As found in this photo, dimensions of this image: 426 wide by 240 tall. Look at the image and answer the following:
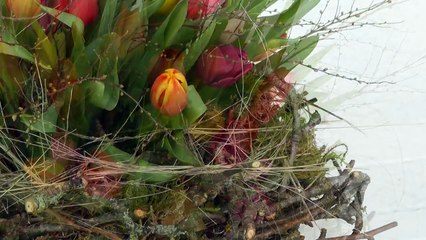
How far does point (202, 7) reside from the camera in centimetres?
52

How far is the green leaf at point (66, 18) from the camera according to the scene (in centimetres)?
46

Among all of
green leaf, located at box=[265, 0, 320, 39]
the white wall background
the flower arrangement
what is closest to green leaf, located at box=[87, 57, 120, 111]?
the flower arrangement

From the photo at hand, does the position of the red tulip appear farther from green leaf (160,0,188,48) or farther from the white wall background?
the white wall background

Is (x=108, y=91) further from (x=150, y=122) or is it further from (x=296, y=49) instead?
(x=296, y=49)

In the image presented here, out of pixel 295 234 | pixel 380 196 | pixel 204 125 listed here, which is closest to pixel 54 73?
pixel 204 125

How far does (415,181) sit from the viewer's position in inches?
40.1

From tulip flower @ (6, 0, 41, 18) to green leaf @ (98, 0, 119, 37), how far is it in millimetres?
45

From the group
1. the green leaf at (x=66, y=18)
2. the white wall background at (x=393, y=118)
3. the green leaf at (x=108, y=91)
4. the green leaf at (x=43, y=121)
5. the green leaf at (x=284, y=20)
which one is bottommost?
the white wall background at (x=393, y=118)

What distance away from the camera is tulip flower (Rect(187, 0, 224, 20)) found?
514mm

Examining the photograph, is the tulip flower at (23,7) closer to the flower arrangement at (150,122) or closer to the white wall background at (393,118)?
the flower arrangement at (150,122)

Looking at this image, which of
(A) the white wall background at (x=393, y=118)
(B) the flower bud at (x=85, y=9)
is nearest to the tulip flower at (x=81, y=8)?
(B) the flower bud at (x=85, y=9)

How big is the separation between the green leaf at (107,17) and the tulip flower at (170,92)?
61 mm

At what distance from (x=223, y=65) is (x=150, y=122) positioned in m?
0.07

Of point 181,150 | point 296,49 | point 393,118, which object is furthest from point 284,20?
point 393,118
